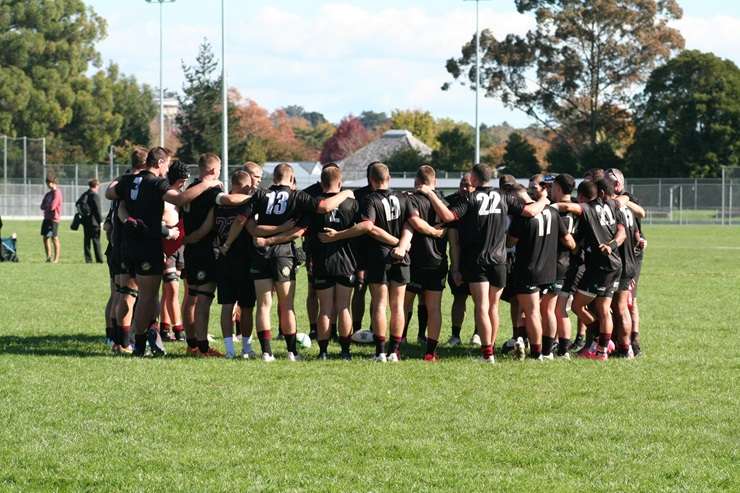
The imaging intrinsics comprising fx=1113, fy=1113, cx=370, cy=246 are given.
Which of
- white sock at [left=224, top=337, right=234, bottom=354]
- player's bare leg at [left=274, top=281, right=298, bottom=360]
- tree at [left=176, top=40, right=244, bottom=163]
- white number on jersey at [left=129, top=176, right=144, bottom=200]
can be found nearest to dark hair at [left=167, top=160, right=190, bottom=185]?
white number on jersey at [left=129, top=176, right=144, bottom=200]

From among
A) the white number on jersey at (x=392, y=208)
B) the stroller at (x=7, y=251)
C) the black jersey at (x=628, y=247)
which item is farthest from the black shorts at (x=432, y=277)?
the stroller at (x=7, y=251)

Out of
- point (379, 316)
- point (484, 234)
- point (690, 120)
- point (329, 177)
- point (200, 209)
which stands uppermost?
point (690, 120)

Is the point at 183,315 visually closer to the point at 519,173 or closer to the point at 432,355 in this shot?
the point at 432,355

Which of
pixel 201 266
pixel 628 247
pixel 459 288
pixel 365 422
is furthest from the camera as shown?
pixel 459 288

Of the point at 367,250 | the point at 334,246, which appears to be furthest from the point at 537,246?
the point at 334,246

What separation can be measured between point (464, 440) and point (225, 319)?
4373 mm

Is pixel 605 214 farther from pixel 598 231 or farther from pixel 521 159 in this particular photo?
pixel 521 159

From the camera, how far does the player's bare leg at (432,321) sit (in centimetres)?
1132

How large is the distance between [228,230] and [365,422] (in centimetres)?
369

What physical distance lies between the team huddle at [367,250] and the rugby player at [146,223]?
1 centimetres

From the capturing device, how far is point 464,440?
761cm

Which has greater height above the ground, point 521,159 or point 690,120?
point 690,120

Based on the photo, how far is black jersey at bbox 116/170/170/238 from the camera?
11125mm

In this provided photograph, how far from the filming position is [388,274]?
36.9ft
